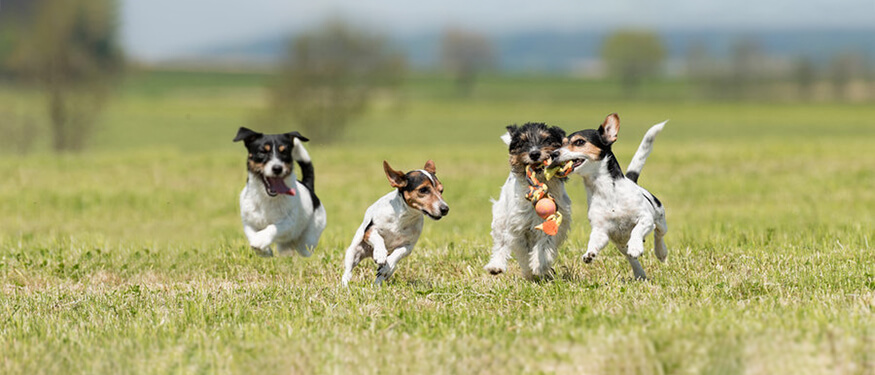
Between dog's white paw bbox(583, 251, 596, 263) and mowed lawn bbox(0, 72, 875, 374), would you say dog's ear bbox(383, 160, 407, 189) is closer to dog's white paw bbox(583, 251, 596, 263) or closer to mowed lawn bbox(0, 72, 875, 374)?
mowed lawn bbox(0, 72, 875, 374)

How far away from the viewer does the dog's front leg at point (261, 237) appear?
959cm

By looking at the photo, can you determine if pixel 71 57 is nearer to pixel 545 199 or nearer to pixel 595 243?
pixel 545 199

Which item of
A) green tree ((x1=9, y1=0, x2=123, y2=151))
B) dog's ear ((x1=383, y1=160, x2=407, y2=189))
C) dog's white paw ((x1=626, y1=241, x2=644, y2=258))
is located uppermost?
green tree ((x1=9, y1=0, x2=123, y2=151))

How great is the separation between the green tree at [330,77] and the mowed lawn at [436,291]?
20.9 metres

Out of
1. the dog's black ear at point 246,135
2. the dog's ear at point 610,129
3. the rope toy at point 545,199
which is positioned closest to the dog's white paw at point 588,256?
the rope toy at point 545,199

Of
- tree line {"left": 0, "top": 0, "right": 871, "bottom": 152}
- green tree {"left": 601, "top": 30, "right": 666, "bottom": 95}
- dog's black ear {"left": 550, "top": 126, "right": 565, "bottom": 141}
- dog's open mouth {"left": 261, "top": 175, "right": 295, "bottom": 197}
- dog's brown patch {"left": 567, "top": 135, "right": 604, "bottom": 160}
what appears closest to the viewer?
dog's brown patch {"left": 567, "top": 135, "right": 604, "bottom": 160}

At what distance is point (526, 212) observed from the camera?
8188mm

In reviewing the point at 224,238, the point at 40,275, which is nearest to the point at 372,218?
the point at 40,275

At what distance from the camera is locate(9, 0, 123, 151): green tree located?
31859 millimetres

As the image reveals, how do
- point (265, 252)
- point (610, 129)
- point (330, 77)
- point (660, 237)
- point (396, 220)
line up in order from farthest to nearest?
point (330, 77) < point (265, 252) < point (660, 237) < point (396, 220) < point (610, 129)

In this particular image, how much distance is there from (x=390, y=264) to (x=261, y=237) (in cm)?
193

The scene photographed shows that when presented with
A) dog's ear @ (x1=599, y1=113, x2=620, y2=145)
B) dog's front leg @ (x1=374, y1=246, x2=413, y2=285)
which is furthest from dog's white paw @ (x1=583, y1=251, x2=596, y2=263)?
dog's front leg @ (x1=374, y1=246, x2=413, y2=285)

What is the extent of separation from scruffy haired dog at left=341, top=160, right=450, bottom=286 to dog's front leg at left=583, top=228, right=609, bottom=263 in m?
1.30

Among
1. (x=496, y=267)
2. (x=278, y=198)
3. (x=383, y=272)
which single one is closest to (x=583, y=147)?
(x=496, y=267)
